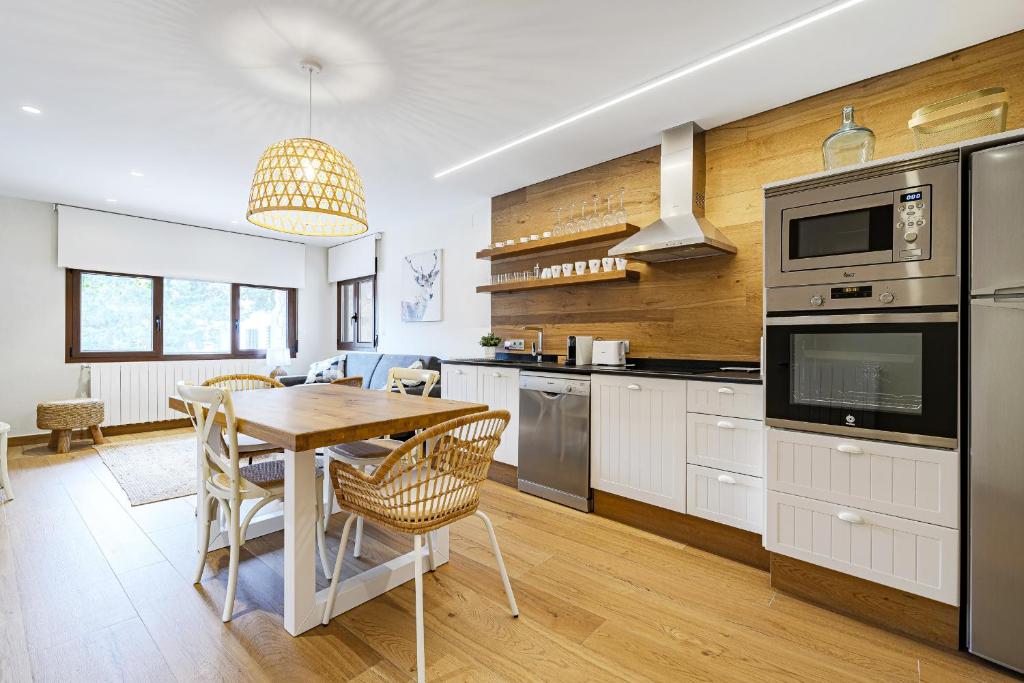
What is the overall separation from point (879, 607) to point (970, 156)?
5.75ft

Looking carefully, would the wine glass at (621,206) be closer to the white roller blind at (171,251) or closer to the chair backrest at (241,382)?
the chair backrest at (241,382)

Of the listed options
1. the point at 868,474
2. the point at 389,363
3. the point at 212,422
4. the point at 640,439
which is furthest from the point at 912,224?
the point at 389,363

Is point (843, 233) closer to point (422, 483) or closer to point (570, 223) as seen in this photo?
point (422, 483)

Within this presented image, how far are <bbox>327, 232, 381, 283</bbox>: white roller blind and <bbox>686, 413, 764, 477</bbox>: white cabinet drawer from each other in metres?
4.77

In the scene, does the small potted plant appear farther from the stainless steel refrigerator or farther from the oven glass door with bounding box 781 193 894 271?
the stainless steel refrigerator

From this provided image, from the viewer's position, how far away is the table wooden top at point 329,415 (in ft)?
5.24

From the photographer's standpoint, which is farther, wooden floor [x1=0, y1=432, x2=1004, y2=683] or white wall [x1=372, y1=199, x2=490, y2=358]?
white wall [x1=372, y1=199, x2=490, y2=358]

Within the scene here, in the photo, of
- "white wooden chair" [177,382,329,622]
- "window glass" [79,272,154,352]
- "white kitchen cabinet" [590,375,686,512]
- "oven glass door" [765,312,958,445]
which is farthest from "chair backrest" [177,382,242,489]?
"window glass" [79,272,154,352]

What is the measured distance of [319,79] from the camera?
8.24 ft

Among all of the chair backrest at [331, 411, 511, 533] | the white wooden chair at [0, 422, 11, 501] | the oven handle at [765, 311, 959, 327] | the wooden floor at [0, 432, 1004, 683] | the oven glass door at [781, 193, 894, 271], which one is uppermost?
the oven glass door at [781, 193, 894, 271]

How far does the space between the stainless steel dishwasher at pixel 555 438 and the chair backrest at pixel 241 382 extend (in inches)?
66.3

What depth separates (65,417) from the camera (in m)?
4.39

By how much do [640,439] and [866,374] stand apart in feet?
3.87

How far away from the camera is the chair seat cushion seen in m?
1.92
